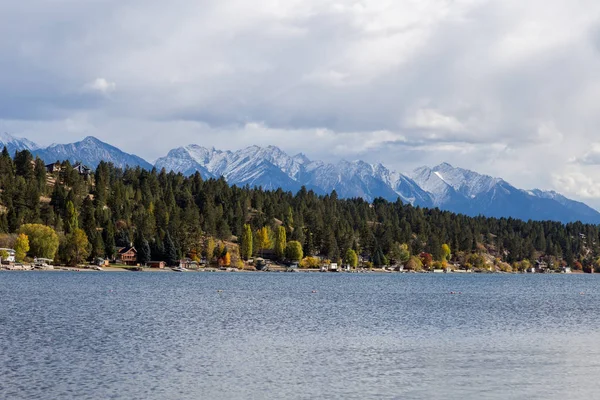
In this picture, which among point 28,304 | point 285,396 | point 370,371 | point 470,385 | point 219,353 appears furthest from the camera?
point 28,304

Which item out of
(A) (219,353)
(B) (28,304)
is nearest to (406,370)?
(A) (219,353)

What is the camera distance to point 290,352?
5869cm

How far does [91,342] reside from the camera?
Result: 62469 mm

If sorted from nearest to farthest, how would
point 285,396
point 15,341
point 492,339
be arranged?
1. point 285,396
2. point 15,341
3. point 492,339

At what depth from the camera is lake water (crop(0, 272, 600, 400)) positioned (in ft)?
144

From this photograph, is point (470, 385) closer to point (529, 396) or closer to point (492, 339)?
point (529, 396)

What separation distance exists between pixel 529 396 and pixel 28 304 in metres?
75.9

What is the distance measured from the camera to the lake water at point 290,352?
4400 centimetres

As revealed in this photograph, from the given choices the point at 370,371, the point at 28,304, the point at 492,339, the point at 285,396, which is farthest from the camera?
the point at 28,304

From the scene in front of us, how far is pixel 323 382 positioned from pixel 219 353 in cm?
1368

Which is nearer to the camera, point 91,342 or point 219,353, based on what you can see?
point 219,353

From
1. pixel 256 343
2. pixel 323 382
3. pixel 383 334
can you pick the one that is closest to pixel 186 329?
pixel 256 343

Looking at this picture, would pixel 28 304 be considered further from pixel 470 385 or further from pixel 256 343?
pixel 470 385

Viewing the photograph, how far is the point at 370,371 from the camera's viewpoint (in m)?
49.7
